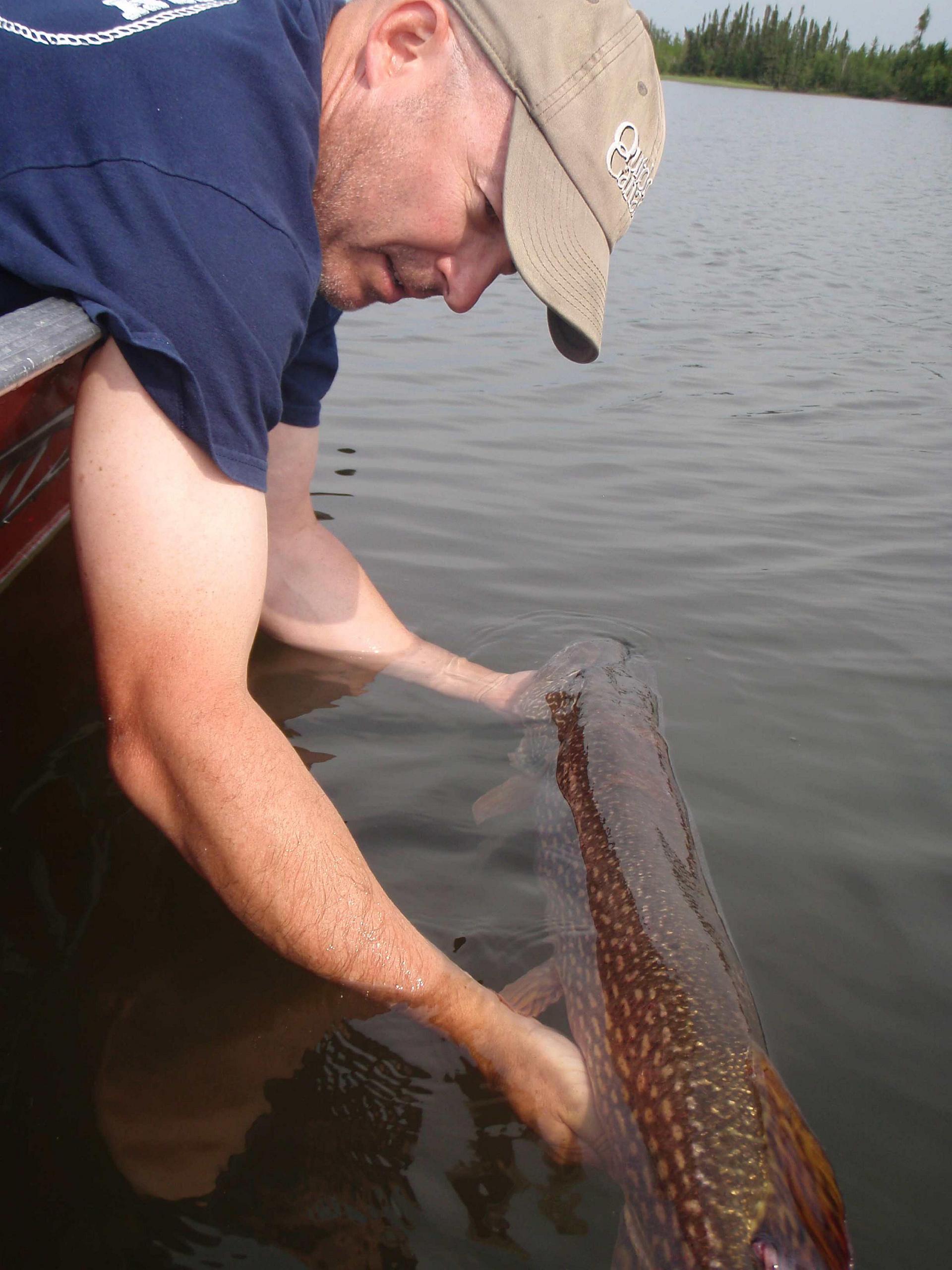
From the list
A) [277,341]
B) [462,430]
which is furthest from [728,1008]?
[462,430]

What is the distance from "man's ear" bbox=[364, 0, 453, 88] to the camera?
228cm

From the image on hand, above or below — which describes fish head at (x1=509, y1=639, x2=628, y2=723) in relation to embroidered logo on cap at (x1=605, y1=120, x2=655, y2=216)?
below

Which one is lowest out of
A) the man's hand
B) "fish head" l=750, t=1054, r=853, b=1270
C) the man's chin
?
the man's hand

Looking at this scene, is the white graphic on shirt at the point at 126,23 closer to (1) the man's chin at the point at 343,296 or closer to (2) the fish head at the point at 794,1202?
(1) the man's chin at the point at 343,296

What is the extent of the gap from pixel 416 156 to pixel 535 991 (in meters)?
2.04

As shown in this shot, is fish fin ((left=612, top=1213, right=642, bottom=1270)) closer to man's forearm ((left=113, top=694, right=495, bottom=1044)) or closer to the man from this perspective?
the man

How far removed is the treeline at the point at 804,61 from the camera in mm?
79250

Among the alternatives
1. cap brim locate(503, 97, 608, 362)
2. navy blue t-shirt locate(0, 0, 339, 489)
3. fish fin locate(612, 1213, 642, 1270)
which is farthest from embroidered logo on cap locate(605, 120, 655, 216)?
fish fin locate(612, 1213, 642, 1270)

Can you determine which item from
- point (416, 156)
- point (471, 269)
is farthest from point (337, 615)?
point (416, 156)

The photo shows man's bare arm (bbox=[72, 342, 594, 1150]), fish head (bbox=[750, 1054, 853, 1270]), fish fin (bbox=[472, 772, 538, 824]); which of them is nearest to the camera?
fish head (bbox=[750, 1054, 853, 1270])

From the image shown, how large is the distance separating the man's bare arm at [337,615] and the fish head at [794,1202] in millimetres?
1975

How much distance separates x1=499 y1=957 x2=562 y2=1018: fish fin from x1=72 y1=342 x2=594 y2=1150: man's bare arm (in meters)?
0.46

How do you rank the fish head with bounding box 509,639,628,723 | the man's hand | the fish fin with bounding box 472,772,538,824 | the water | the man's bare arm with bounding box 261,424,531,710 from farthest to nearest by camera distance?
1. the man's bare arm with bounding box 261,424,531,710
2. the fish head with bounding box 509,639,628,723
3. the fish fin with bounding box 472,772,538,824
4. the man's hand
5. the water

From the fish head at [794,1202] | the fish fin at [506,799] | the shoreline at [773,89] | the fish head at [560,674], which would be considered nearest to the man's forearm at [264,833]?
the fish head at [794,1202]
